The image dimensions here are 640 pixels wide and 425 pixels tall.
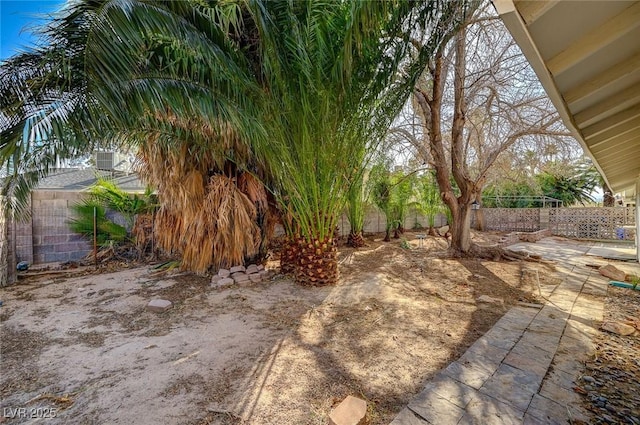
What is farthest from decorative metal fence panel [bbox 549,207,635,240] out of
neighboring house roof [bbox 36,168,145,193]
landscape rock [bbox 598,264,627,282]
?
neighboring house roof [bbox 36,168,145,193]

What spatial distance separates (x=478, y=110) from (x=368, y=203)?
429 centimetres

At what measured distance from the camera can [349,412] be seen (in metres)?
1.67

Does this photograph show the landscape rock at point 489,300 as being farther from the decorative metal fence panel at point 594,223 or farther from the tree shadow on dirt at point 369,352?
the decorative metal fence panel at point 594,223

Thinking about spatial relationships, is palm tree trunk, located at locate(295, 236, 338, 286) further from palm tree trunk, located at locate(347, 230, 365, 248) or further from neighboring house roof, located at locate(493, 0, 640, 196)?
palm tree trunk, located at locate(347, 230, 365, 248)

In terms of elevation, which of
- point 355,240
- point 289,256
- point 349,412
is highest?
point 289,256

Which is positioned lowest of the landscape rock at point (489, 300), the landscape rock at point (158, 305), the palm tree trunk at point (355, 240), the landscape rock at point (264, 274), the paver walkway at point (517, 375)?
the landscape rock at point (489, 300)

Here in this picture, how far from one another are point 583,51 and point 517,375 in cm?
251

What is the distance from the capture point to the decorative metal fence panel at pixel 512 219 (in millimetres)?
13508

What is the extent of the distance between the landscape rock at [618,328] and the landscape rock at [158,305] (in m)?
5.39

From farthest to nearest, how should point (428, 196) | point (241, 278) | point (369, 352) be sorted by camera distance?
point (428, 196)
point (241, 278)
point (369, 352)

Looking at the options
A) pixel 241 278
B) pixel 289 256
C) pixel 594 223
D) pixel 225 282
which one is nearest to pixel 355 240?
pixel 289 256

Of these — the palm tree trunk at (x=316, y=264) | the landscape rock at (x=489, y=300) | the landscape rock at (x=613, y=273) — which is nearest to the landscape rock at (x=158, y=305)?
the palm tree trunk at (x=316, y=264)

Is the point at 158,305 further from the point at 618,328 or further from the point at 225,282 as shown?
the point at 618,328

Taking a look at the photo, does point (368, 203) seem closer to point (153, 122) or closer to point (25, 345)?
point (153, 122)
